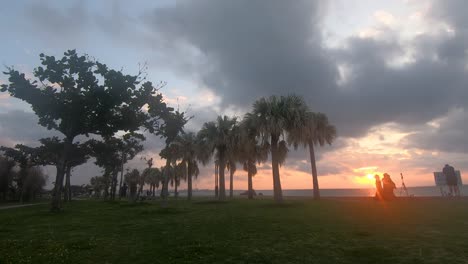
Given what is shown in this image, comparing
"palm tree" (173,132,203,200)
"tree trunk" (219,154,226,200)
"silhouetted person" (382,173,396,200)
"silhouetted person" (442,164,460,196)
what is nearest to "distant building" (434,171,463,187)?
"silhouetted person" (442,164,460,196)

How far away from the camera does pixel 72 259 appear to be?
31.7 ft

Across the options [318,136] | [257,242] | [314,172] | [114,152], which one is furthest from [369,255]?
[114,152]

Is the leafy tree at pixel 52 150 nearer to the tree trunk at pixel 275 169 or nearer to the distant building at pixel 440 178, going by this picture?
the tree trunk at pixel 275 169

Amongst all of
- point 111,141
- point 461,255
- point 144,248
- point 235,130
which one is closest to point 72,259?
point 144,248

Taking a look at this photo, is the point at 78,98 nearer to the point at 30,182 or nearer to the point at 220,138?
the point at 220,138

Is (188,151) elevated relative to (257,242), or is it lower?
elevated

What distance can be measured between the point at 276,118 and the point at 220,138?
13.6 m

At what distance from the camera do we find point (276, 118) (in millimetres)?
29844

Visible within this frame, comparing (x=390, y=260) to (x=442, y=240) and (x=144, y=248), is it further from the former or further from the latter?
(x=144, y=248)

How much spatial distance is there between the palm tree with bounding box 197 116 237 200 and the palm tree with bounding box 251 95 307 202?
1146 centimetres

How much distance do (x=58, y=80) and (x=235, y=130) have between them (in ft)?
68.6

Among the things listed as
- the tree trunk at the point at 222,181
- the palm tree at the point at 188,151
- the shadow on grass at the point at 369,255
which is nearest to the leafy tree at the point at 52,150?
the palm tree at the point at 188,151

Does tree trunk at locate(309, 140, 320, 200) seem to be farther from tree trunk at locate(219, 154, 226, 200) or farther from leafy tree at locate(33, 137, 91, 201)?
leafy tree at locate(33, 137, 91, 201)

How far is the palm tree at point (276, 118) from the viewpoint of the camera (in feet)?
97.0
